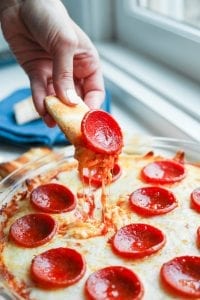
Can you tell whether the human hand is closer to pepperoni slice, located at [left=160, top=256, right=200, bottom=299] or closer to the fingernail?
the fingernail

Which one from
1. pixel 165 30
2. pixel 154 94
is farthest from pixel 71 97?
pixel 165 30

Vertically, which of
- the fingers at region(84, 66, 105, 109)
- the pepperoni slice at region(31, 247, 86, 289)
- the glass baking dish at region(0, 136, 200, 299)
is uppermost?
the fingers at region(84, 66, 105, 109)

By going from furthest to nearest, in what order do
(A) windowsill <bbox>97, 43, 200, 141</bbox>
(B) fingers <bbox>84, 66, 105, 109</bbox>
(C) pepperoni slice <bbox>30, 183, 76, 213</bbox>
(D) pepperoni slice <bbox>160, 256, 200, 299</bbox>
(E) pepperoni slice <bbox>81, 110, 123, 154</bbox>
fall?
(A) windowsill <bbox>97, 43, 200, 141</bbox>, (B) fingers <bbox>84, 66, 105, 109</bbox>, (C) pepperoni slice <bbox>30, 183, 76, 213</bbox>, (E) pepperoni slice <bbox>81, 110, 123, 154</bbox>, (D) pepperoni slice <bbox>160, 256, 200, 299</bbox>

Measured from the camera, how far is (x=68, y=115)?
95 cm

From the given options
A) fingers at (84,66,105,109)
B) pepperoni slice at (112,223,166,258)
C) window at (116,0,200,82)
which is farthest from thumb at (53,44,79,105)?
window at (116,0,200,82)

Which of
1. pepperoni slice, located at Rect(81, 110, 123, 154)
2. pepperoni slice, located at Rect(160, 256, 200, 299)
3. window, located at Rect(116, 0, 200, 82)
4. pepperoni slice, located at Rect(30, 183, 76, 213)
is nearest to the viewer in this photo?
pepperoni slice, located at Rect(160, 256, 200, 299)

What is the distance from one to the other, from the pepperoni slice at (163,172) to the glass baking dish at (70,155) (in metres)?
0.05

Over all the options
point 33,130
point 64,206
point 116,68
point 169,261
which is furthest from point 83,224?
point 116,68

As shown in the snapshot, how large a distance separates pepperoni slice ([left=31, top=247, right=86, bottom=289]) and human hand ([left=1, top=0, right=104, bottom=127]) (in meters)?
0.26

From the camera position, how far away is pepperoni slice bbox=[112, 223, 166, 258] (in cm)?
89

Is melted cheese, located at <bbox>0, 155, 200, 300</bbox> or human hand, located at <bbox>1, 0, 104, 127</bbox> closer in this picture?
melted cheese, located at <bbox>0, 155, 200, 300</bbox>

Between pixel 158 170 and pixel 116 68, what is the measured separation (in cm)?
54

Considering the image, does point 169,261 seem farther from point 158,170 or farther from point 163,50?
point 163,50

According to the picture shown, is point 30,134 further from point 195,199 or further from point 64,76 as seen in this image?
point 195,199
